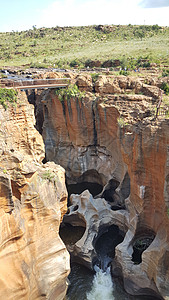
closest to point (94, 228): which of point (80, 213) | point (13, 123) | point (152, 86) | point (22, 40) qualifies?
point (80, 213)

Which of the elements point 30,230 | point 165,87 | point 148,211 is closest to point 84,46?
point 165,87

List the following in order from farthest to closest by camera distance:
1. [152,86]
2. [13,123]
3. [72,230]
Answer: [152,86] → [72,230] → [13,123]

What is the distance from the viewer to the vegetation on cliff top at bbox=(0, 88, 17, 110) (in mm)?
17991

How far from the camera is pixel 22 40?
6469cm

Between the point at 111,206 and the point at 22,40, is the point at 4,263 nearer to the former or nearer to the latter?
the point at 111,206

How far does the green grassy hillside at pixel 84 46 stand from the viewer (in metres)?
41.5

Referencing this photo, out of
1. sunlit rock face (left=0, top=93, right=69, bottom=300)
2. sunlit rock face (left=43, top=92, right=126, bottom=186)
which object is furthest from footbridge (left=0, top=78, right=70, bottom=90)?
sunlit rock face (left=0, top=93, right=69, bottom=300)

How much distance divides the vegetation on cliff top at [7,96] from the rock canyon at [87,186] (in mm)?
514

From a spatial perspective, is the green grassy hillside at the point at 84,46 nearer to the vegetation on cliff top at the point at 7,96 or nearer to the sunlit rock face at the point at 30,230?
the vegetation on cliff top at the point at 7,96

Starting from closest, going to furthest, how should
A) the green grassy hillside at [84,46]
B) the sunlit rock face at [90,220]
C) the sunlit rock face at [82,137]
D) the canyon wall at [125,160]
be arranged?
1. the canyon wall at [125,160]
2. the sunlit rock face at [90,220]
3. the sunlit rock face at [82,137]
4. the green grassy hillside at [84,46]

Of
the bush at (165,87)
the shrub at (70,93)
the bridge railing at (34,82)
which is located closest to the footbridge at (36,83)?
the bridge railing at (34,82)

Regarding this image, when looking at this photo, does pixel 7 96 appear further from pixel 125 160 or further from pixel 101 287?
pixel 101 287

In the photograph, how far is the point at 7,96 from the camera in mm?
18891

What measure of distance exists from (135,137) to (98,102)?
8.59 m
